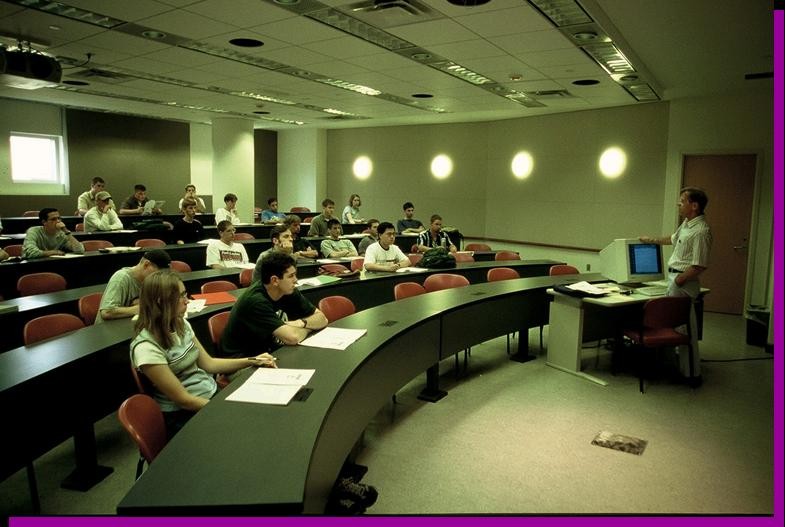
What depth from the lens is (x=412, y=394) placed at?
4.57m

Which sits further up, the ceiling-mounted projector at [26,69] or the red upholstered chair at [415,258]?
the ceiling-mounted projector at [26,69]

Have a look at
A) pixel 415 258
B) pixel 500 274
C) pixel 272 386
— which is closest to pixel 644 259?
pixel 500 274

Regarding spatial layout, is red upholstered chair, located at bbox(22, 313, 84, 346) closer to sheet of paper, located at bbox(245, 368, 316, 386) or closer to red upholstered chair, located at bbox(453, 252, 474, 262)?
sheet of paper, located at bbox(245, 368, 316, 386)

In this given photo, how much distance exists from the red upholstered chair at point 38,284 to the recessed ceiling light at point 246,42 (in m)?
2.92

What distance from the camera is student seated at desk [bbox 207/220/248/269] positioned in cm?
606

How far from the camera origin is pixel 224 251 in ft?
20.4

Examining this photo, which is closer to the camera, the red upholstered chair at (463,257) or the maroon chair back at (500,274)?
the maroon chair back at (500,274)

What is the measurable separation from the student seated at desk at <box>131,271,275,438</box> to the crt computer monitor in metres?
4.11

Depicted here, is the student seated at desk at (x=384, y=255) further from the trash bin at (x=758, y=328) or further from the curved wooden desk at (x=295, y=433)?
the trash bin at (x=758, y=328)

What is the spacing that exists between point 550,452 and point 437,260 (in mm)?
3307

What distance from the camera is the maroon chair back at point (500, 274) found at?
635 cm

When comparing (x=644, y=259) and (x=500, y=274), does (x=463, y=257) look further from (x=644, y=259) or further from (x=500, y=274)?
(x=644, y=259)

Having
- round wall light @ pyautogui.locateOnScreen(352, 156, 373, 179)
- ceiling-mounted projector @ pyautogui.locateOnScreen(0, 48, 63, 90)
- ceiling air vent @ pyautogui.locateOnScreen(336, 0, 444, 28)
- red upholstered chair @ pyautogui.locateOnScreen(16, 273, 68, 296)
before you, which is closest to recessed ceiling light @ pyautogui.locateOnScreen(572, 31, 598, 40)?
ceiling air vent @ pyautogui.locateOnScreen(336, 0, 444, 28)

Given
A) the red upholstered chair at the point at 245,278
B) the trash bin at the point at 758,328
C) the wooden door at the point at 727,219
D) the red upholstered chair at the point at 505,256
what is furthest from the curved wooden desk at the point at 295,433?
the wooden door at the point at 727,219
